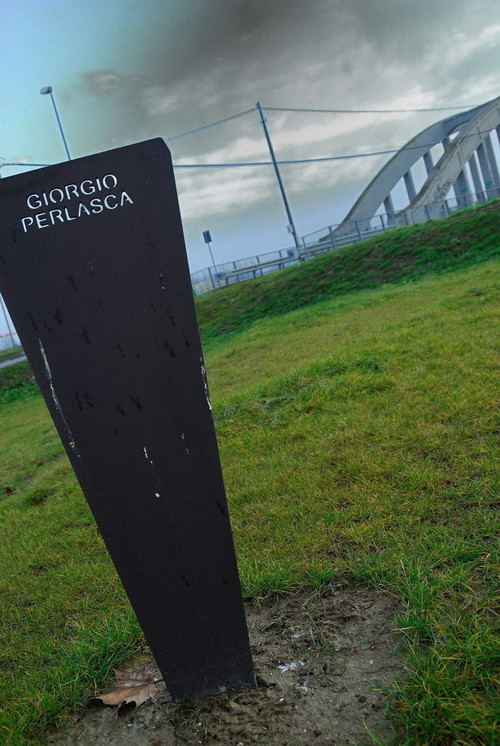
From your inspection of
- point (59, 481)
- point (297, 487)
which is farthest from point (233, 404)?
point (297, 487)

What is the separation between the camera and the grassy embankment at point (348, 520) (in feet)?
7.16

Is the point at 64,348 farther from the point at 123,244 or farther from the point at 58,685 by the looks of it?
the point at 58,685

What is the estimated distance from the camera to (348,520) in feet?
10.9

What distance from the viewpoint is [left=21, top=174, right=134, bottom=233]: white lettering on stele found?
2.03m

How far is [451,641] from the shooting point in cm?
207

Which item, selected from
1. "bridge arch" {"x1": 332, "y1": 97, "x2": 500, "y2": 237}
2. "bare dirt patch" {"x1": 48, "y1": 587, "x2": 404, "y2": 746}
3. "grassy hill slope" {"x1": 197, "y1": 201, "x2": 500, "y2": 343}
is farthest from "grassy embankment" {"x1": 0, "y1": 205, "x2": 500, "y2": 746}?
"bridge arch" {"x1": 332, "y1": 97, "x2": 500, "y2": 237}

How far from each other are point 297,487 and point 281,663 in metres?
1.75

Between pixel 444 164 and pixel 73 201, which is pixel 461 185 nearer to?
pixel 444 164

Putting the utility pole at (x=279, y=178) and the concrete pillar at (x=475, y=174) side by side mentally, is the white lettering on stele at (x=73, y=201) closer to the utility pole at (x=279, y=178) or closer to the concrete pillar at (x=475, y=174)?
the utility pole at (x=279, y=178)

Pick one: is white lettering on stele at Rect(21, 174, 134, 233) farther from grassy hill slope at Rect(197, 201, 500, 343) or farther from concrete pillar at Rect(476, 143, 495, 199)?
concrete pillar at Rect(476, 143, 495, 199)

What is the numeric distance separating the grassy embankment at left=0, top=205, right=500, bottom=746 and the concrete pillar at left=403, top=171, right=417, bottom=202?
29909mm

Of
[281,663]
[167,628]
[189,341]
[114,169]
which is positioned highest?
[114,169]

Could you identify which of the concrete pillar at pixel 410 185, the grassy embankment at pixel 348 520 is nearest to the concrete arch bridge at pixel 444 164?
the concrete pillar at pixel 410 185

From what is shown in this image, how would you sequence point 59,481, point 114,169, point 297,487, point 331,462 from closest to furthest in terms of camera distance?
point 114,169
point 297,487
point 331,462
point 59,481
